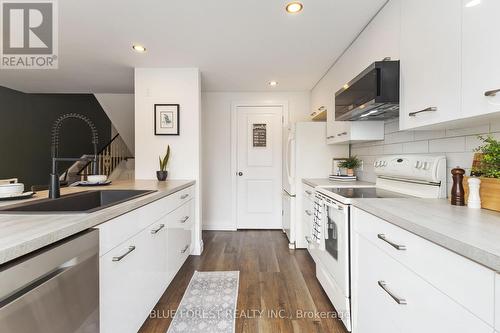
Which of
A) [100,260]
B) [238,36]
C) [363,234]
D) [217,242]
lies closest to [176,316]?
[100,260]

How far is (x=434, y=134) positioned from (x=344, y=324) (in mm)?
1423

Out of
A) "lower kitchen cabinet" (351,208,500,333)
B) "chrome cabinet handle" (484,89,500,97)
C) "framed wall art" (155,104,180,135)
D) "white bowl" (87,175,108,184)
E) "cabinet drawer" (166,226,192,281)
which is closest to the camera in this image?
"lower kitchen cabinet" (351,208,500,333)

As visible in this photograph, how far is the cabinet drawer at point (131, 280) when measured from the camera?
1.10 metres

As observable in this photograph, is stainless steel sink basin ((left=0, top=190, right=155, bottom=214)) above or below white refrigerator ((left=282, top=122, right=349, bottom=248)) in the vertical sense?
below

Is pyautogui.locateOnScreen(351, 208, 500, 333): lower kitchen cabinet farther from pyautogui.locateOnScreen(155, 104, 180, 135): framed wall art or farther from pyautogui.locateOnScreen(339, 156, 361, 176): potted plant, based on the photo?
pyautogui.locateOnScreen(155, 104, 180, 135): framed wall art

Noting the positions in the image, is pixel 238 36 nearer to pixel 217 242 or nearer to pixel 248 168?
pixel 248 168

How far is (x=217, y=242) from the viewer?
3.39 meters

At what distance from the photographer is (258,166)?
13.2ft

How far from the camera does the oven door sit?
153 centimetres

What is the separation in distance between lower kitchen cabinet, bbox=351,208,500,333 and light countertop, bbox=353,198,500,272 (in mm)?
44

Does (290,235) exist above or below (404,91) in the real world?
below

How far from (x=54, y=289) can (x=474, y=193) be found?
175 centimetres

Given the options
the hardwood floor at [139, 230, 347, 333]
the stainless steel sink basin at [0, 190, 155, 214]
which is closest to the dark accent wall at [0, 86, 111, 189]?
the stainless steel sink basin at [0, 190, 155, 214]

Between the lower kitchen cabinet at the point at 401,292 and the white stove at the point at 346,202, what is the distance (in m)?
0.08
